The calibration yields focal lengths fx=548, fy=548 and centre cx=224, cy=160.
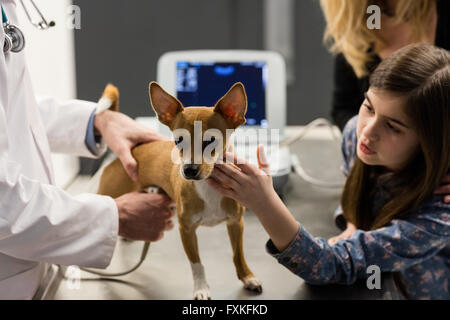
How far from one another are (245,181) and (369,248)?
235 mm

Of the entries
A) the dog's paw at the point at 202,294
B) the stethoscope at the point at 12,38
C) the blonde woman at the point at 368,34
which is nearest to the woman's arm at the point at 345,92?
the blonde woman at the point at 368,34

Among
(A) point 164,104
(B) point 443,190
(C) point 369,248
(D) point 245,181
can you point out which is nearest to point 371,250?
(C) point 369,248

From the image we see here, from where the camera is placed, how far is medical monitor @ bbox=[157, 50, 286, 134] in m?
0.69

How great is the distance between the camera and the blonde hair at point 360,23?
74 centimetres

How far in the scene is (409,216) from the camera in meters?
0.77

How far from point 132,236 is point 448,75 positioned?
47cm

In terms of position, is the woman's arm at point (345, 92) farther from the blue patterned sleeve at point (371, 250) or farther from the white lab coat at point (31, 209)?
the white lab coat at point (31, 209)

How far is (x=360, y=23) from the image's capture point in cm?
75

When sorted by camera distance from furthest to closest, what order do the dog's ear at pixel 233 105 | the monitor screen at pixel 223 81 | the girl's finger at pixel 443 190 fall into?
the girl's finger at pixel 443 190
the monitor screen at pixel 223 81
the dog's ear at pixel 233 105

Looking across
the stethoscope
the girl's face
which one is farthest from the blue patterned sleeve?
the stethoscope

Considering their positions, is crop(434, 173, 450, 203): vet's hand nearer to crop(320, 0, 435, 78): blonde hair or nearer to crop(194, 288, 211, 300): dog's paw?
crop(320, 0, 435, 78): blonde hair

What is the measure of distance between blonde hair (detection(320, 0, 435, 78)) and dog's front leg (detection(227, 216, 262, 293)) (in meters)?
0.31

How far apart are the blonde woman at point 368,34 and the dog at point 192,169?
21cm

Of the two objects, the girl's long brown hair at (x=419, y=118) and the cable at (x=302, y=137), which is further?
the cable at (x=302, y=137)
